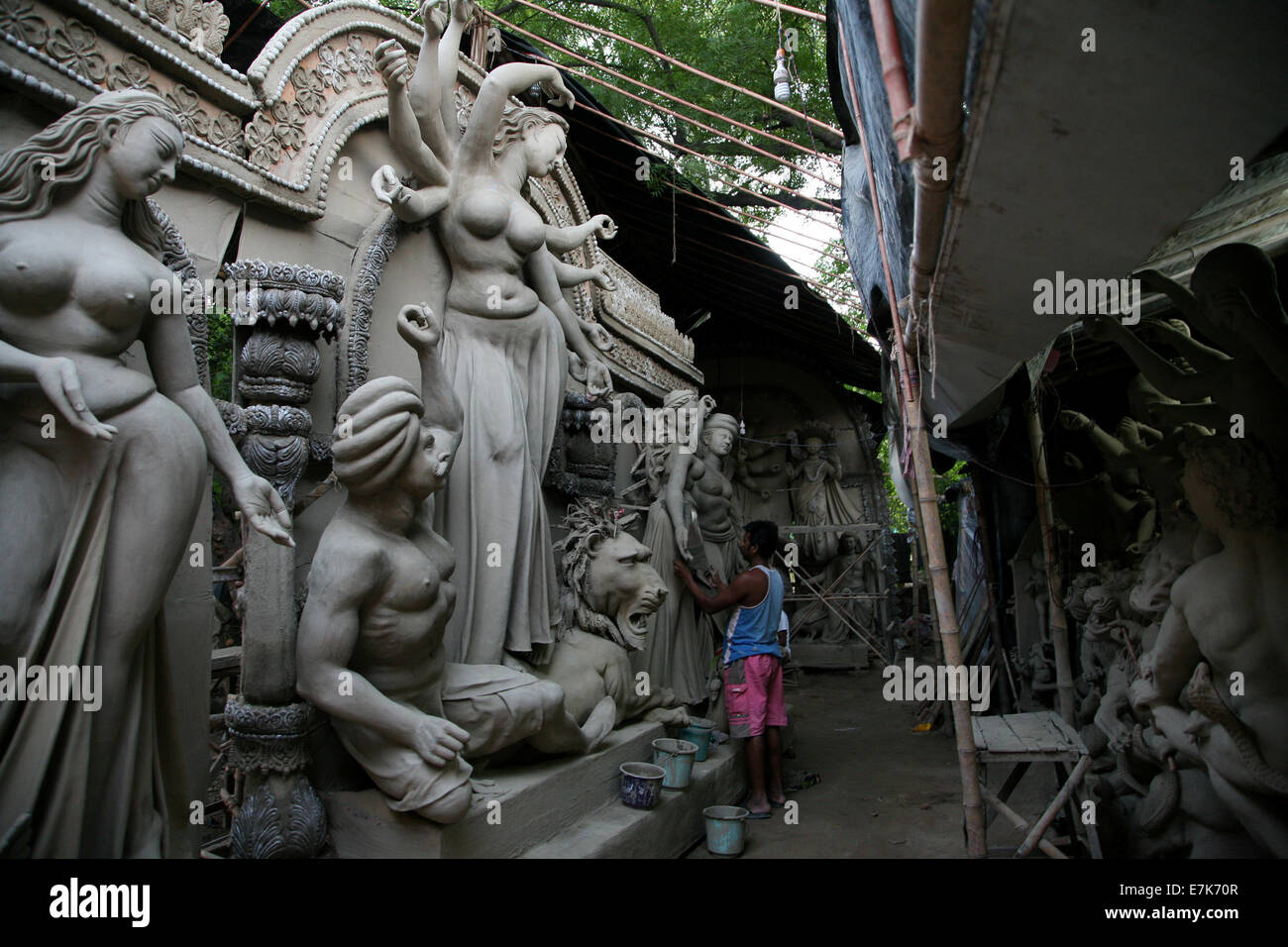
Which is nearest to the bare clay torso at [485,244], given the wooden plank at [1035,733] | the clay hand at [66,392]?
the clay hand at [66,392]

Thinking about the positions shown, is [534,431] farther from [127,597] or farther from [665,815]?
[127,597]

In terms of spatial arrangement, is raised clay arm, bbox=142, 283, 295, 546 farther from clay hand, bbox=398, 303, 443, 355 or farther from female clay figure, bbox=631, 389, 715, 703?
female clay figure, bbox=631, 389, 715, 703

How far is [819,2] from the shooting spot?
1068 centimetres

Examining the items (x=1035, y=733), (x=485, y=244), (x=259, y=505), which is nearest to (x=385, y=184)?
(x=485, y=244)

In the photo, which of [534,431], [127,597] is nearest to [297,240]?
[534,431]

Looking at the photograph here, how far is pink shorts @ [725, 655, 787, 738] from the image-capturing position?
537 cm

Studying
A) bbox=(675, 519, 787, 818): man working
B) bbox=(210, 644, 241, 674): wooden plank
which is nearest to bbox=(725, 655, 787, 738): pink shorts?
bbox=(675, 519, 787, 818): man working

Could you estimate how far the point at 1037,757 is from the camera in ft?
13.2

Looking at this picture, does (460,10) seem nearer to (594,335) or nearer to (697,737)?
(594,335)

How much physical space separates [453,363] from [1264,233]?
3.80 meters

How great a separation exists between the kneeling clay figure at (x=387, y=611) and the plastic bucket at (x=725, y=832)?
6.22ft

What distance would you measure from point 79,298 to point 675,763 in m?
3.51

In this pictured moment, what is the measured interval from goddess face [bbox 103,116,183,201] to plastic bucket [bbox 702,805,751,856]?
3.90 metres

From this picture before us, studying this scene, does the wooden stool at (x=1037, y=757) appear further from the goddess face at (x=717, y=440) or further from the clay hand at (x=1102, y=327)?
the goddess face at (x=717, y=440)
